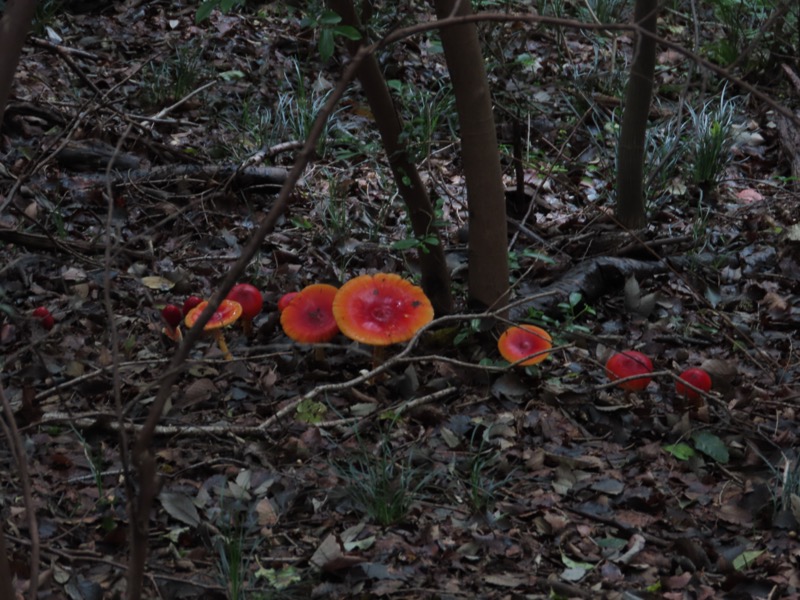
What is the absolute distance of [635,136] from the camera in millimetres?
4363

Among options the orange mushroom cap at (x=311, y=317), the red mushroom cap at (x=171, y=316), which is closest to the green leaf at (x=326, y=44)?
the orange mushroom cap at (x=311, y=317)

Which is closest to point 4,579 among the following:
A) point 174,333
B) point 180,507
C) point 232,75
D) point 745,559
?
point 180,507

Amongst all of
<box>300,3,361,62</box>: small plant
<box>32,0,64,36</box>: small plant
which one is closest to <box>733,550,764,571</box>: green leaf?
<box>300,3,361,62</box>: small plant

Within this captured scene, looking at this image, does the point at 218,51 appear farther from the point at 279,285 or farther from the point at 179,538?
the point at 179,538

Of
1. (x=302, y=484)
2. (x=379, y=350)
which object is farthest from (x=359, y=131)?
(x=302, y=484)

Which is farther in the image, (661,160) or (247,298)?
(661,160)

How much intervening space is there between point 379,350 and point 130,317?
1.20m

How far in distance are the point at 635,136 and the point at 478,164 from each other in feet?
4.28

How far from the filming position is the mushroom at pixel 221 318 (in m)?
3.32

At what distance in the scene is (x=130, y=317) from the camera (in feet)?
12.7

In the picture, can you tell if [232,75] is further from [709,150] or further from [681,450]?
[681,450]

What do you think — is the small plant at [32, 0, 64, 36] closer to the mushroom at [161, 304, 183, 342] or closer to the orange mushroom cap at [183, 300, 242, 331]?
the mushroom at [161, 304, 183, 342]

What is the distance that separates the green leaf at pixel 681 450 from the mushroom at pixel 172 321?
188cm

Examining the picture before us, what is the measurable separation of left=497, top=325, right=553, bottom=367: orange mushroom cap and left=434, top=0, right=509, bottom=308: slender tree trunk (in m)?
0.16
